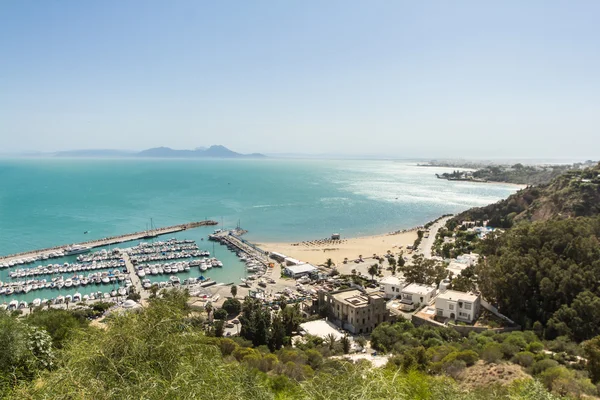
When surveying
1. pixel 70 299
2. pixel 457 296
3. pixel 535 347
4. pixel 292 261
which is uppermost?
pixel 535 347

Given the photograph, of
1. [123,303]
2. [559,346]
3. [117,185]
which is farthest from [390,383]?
[117,185]

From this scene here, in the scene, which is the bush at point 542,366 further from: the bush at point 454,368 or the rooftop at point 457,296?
the rooftop at point 457,296

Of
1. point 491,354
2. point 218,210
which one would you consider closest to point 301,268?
point 491,354

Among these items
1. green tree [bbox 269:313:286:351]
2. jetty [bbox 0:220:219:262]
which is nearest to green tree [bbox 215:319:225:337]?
green tree [bbox 269:313:286:351]

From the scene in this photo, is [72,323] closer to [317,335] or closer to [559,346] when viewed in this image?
[317,335]

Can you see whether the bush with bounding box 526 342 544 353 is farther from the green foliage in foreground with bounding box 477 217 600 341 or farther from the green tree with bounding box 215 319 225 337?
the green tree with bounding box 215 319 225 337

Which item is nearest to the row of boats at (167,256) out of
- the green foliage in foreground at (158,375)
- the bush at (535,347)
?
the bush at (535,347)

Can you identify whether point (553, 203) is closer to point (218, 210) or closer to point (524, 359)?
point (524, 359)
